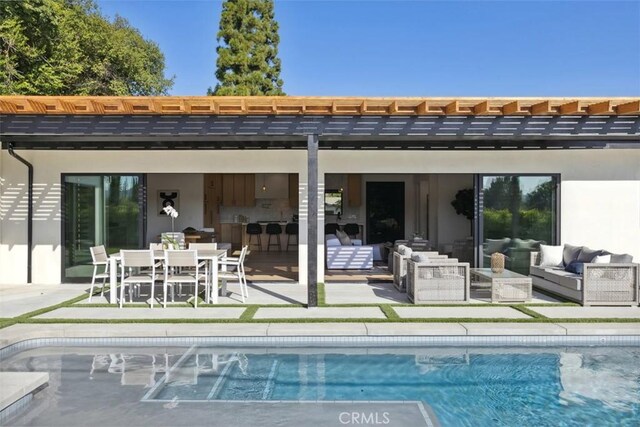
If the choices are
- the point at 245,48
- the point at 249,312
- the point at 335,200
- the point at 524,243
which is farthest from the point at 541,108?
the point at 245,48

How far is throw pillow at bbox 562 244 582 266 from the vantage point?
754cm

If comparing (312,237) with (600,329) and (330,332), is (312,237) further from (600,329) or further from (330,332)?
(600,329)

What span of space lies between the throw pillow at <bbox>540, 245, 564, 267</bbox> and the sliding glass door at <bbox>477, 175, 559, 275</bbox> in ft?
1.56

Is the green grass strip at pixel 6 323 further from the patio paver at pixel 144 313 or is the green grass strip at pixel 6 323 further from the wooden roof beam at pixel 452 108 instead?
the wooden roof beam at pixel 452 108

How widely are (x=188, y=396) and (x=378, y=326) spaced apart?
2.26 meters

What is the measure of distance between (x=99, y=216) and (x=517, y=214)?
7498 mm

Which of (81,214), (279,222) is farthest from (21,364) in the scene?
(279,222)

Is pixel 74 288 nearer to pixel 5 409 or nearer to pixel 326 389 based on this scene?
pixel 5 409

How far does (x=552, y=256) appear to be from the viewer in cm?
791

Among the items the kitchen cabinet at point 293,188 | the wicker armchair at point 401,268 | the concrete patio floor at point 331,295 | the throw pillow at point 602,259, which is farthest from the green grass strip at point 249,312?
the kitchen cabinet at point 293,188

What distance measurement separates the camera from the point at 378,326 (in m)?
5.20

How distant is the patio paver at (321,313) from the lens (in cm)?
562

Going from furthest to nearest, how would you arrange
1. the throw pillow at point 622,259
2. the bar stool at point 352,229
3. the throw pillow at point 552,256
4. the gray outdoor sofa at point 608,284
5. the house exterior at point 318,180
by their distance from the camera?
the bar stool at point 352,229, the house exterior at point 318,180, the throw pillow at point 552,256, the throw pillow at point 622,259, the gray outdoor sofa at point 608,284

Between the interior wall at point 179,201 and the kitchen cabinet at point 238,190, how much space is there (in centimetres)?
237
